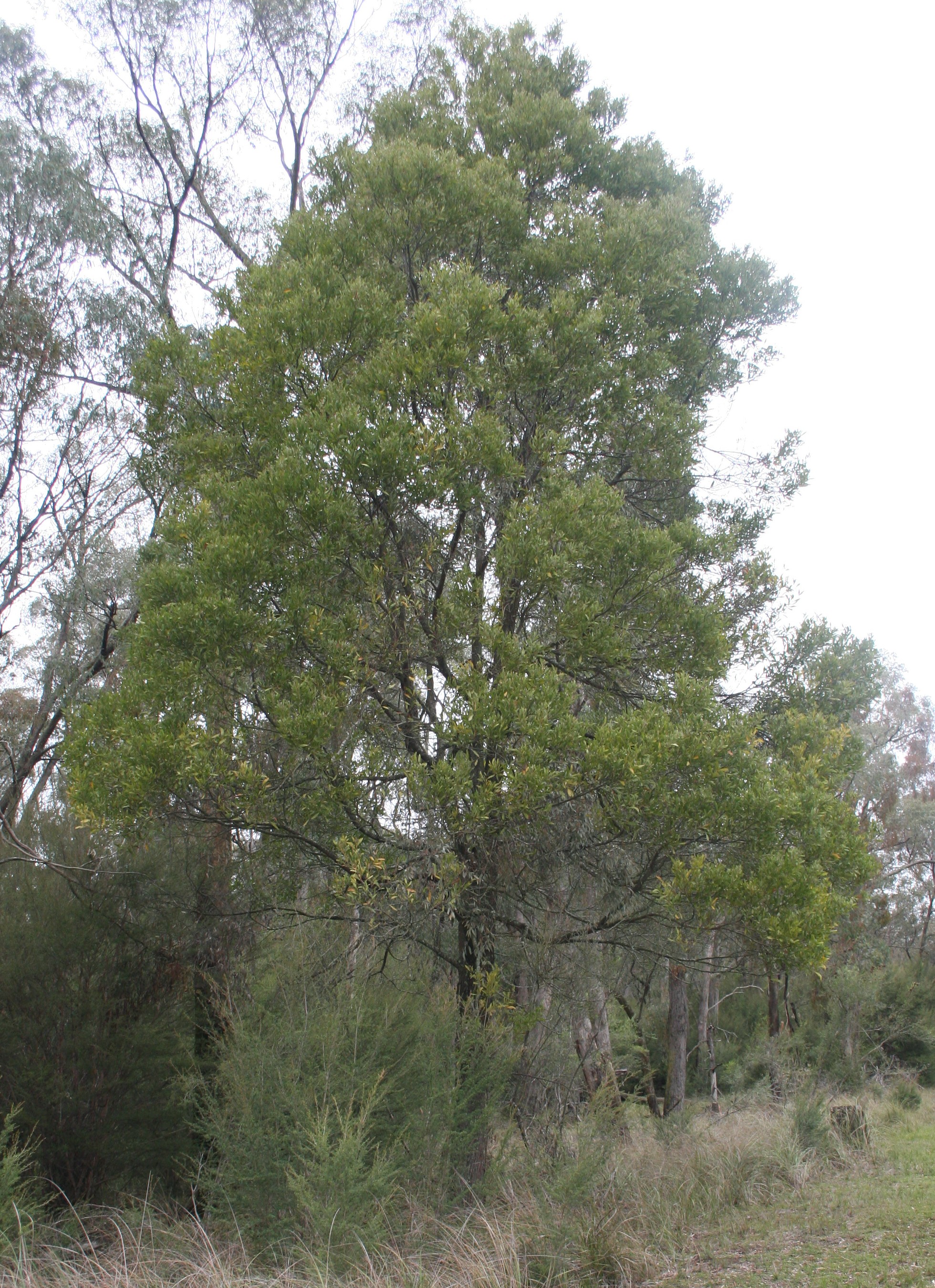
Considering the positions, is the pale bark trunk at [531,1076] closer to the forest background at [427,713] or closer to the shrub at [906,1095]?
the forest background at [427,713]

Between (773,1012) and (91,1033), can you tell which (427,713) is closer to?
(91,1033)

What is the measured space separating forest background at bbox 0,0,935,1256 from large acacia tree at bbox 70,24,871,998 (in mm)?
37

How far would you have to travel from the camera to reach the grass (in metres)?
4.35

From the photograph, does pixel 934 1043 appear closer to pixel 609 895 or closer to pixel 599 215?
pixel 609 895

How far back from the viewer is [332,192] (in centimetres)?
809

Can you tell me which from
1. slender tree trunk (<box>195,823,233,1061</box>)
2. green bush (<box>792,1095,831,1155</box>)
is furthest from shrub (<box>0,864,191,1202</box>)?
green bush (<box>792,1095,831,1155</box>)

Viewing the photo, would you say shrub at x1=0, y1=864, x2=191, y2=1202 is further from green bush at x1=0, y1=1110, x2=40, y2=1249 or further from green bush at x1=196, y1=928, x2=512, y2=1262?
green bush at x1=196, y1=928, x2=512, y2=1262

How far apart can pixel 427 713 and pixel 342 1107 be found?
2.62m

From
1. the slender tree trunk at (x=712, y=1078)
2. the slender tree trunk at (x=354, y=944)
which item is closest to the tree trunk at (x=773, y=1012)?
the slender tree trunk at (x=712, y=1078)

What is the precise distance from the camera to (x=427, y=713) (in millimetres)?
6613

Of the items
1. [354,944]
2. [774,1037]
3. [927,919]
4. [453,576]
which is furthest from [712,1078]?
[927,919]

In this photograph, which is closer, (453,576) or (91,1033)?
(453,576)

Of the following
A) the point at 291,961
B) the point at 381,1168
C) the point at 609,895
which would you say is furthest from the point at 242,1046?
the point at 609,895

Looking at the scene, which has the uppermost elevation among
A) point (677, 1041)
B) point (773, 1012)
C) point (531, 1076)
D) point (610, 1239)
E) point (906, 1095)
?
point (531, 1076)
